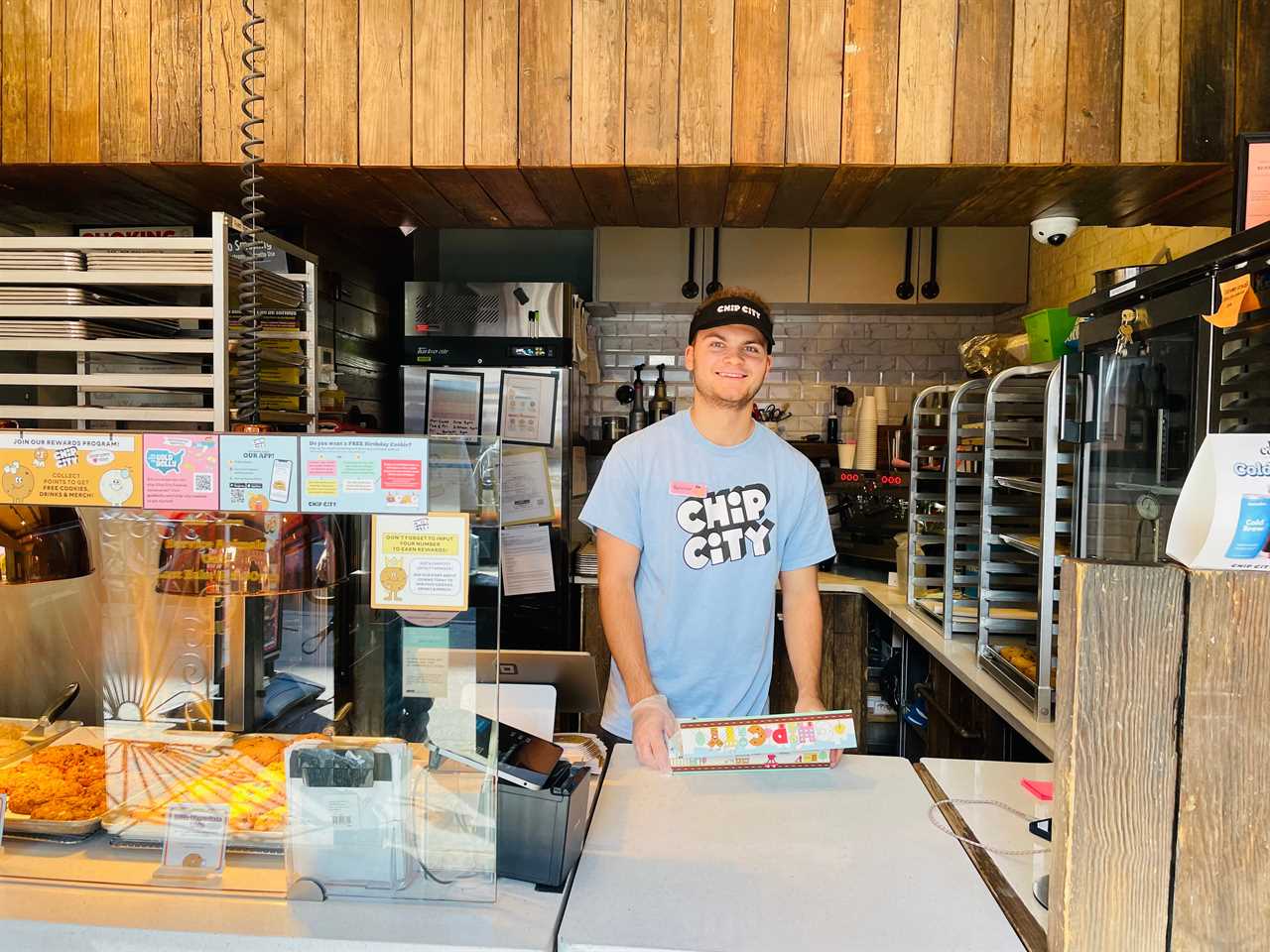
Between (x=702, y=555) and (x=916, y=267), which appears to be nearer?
(x=702, y=555)

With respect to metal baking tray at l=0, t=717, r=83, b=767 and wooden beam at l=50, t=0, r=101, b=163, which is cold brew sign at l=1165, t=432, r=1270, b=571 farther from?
wooden beam at l=50, t=0, r=101, b=163

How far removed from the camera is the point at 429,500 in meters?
1.06

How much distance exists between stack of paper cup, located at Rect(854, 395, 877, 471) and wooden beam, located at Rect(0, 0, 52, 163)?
364cm

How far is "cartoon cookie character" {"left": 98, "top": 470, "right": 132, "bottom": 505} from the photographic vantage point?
3.65 ft

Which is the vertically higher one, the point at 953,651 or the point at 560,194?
the point at 560,194

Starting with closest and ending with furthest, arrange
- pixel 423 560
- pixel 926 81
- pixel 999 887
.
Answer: pixel 423 560
pixel 999 887
pixel 926 81

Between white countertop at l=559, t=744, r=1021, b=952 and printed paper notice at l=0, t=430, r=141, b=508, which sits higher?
printed paper notice at l=0, t=430, r=141, b=508

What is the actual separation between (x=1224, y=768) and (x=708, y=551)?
4.44 feet

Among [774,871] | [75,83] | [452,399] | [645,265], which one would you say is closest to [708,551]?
[774,871]

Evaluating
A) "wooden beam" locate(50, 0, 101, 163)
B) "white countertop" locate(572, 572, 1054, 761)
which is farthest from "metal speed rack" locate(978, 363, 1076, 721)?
"wooden beam" locate(50, 0, 101, 163)

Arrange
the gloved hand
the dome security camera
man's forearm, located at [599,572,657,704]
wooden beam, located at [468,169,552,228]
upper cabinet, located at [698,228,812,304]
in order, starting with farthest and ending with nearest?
1. upper cabinet, located at [698,228,812,304]
2. the dome security camera
3. wooden beam, located at [468,169,552,228]
4. man's forearm, located at [599,572,657,704]
5. the gloved hand

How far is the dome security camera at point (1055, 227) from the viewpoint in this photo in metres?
2.63

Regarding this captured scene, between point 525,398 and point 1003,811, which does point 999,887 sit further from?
point 525,398

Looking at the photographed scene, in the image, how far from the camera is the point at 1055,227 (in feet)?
8.73
